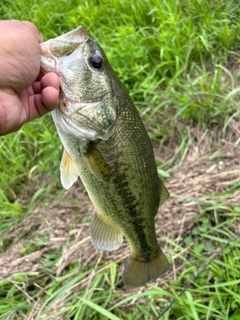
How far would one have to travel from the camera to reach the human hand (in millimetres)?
1519

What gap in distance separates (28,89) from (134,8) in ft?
8.71

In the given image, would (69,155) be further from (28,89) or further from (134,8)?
(134,8)

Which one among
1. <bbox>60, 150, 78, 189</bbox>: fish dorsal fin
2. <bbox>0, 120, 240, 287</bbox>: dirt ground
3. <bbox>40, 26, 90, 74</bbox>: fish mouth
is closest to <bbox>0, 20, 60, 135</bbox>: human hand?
<bbox>40, 26, 90, 74</bbox>: fish mouth

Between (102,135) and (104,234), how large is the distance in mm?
667

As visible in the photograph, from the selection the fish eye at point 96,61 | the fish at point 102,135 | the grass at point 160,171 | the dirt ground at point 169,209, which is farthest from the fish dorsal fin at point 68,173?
the dirt ground at point 169,209

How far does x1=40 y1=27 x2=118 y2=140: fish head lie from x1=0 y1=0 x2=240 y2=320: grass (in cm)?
129

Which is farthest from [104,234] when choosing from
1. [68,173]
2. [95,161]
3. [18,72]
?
[18,72]

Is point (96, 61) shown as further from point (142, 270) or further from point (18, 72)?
point (142, 270)

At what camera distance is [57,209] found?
11.0 ft

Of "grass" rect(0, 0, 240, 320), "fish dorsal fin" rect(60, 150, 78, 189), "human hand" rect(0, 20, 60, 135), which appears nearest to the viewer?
"human hand" rect(0, 20, 60, 135)

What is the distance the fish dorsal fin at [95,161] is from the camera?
1729 millimetres

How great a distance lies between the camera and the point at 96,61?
66.0 inches

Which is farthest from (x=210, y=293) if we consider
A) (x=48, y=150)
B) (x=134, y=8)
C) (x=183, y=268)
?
(x=134, y=8)

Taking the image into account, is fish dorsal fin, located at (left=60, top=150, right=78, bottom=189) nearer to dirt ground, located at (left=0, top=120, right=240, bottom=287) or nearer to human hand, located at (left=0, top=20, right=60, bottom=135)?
human hand, located at (left=0, top=20, right=60, bottom=135)
